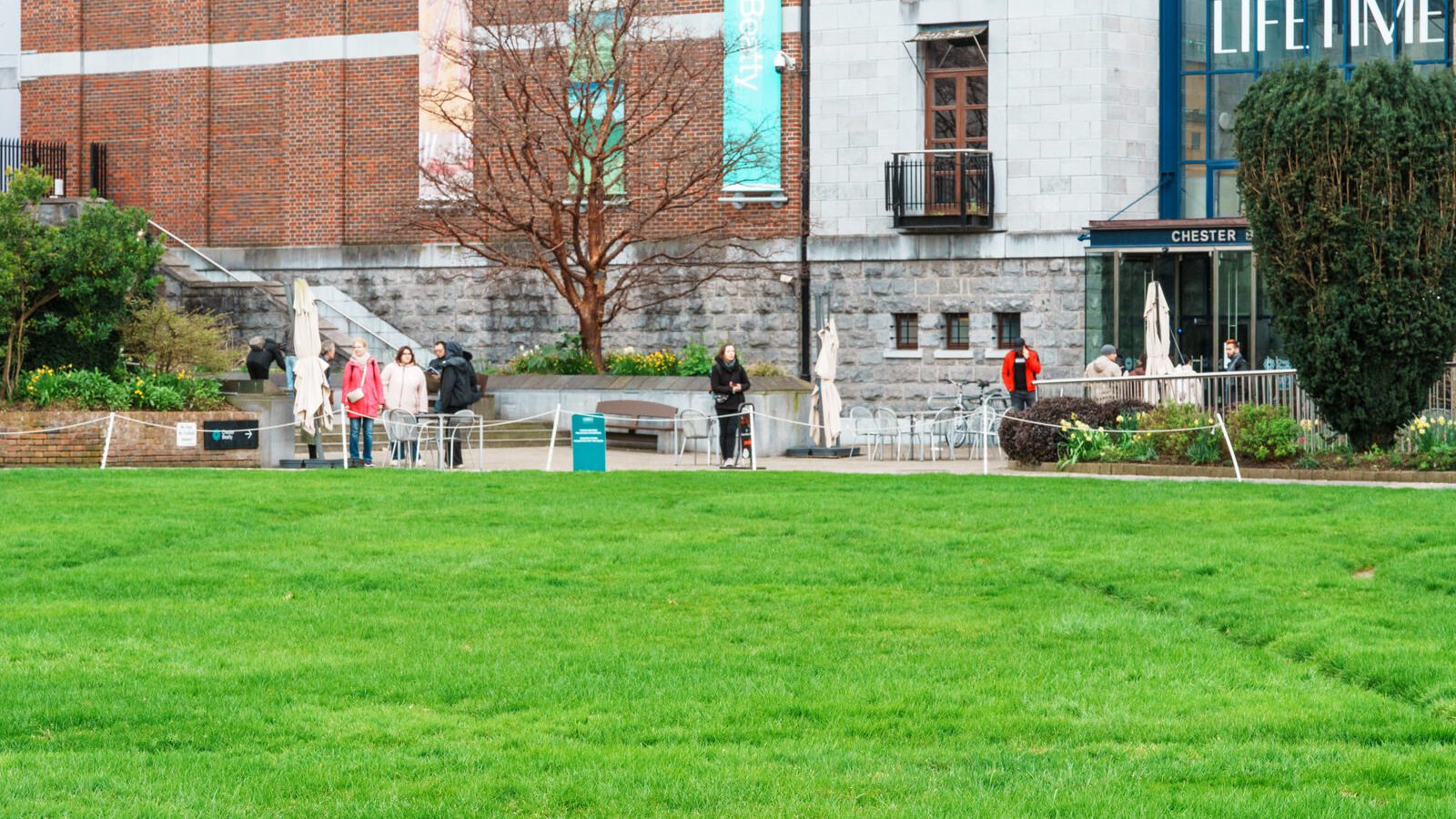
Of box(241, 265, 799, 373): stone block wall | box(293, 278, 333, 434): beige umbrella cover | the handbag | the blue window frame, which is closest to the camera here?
box(293, 278, 333, 434): beige umbrella cover

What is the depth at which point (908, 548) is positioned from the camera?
551 inches

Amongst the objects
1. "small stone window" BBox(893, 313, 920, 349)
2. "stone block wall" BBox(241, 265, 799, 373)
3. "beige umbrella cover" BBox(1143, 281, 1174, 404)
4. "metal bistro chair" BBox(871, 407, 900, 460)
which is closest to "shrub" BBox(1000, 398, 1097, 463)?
"metal bistro chair" BBox(871, 407, 900, 460)

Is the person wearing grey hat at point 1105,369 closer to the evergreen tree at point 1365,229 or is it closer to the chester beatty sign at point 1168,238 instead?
the chester beatty sign at point 1168,238

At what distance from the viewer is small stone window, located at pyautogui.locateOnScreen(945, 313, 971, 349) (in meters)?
31.3

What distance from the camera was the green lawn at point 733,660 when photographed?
700 cm

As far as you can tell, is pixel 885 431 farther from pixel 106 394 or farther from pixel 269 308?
pixel 269 308

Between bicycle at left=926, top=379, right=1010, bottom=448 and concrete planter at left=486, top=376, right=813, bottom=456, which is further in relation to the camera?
concrete planter at left=486, top=376, right=813, bottom=456

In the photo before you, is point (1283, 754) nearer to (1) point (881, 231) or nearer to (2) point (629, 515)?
(2) point (629, 515)

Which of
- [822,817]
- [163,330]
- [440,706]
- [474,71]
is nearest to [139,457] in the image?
[163,330]

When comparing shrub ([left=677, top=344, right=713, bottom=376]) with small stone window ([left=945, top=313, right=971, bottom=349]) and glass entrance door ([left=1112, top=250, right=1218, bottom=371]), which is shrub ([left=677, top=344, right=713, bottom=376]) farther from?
glass entrance door ([left=1112, top=250, right=1218, bottom=371])

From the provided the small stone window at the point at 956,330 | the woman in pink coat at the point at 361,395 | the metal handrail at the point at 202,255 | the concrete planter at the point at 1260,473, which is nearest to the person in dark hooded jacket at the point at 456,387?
the woman in pink coat at the point at 361,395

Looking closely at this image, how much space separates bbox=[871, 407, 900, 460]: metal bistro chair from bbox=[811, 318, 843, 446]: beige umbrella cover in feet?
1.93

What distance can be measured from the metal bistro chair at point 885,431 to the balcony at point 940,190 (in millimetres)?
3308

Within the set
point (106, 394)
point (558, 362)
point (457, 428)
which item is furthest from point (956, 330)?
point (106, 394)
